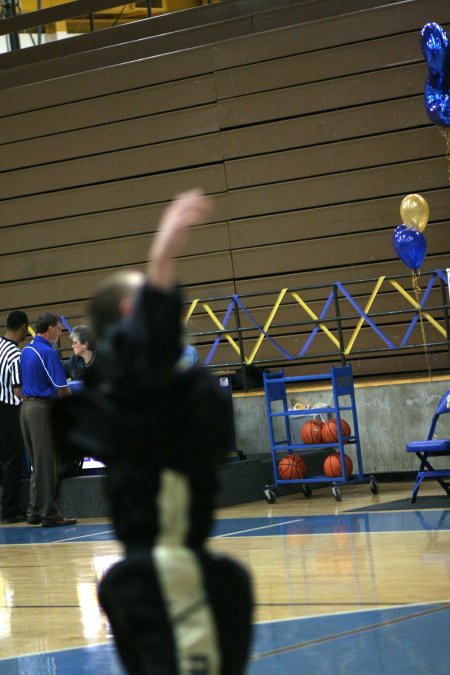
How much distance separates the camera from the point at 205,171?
42.9 feet

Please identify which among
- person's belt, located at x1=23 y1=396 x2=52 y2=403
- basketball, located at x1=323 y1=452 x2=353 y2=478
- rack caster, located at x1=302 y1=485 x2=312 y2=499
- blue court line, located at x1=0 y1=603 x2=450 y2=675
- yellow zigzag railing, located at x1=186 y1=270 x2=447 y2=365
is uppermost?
yellow zigzag railing, located at x1=186 y1=270 x2=447 y2=365

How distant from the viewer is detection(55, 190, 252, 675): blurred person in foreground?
216cm

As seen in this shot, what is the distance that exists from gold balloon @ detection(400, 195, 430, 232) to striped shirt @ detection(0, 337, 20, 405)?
352 cm

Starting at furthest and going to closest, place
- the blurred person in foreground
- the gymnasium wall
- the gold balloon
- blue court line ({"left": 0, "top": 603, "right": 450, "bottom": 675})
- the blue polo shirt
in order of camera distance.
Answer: the gymnasium wall, the gold balloon, the blue polo shirt, blue court line ({"left": 0, "top": 603, "right": 450, "bottom": 675}), the blurred person in foreground

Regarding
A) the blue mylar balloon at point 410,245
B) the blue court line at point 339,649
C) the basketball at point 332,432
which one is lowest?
the blue court line at point 339,649

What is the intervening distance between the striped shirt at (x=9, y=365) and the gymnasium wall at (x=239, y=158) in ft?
10.7

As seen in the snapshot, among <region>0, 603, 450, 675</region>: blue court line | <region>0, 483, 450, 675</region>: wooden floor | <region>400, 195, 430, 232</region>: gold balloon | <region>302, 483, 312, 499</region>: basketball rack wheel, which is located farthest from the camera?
<region>400, 195, 430, 232</region>: gold balloon

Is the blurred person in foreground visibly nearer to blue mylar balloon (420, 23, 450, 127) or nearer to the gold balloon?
blue mylar balloon (420, 23, 450, 127)

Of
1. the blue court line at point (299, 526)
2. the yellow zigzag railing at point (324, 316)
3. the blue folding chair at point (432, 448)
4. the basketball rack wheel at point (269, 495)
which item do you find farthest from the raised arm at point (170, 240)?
the yellow zigzag railing at point (324, 316)

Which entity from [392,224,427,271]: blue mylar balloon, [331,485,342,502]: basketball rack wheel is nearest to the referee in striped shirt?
[331,485,342,502]: basketball rack wheel

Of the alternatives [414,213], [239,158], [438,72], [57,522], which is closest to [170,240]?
[57,522]

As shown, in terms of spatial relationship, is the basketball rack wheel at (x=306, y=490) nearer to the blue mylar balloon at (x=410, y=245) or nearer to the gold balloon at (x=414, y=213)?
the blue mylar balloon at (x=410, y=245)

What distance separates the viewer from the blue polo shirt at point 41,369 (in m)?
9.11

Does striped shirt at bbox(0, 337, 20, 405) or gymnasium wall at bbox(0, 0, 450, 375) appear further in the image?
gymnasium wall at bbox(0, 0, 450, 375)
